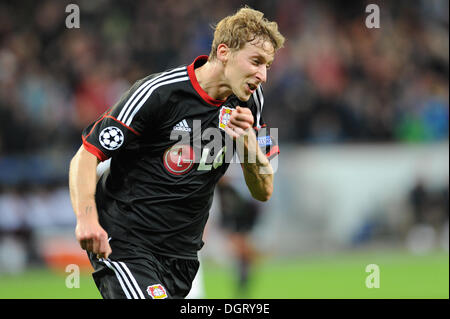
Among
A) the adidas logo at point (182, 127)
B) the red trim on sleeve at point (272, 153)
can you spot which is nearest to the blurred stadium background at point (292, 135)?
the red trim on sleeve at point (272, 153)

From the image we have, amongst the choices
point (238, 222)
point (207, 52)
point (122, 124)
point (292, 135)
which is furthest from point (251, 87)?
point (207, 52)

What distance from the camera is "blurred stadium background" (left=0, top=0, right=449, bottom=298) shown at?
12266mm

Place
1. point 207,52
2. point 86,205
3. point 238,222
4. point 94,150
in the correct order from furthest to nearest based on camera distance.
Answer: point 207,52
point 238,222
point 94,150
point 86,205

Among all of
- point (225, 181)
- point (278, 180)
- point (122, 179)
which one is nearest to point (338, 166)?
point (278, 180)

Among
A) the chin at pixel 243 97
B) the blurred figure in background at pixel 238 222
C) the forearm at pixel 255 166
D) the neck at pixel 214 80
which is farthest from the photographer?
the blurred figure in background at pixel 238 222

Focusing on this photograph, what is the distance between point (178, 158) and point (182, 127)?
0.21 m

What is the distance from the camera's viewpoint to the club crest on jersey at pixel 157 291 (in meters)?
4.55

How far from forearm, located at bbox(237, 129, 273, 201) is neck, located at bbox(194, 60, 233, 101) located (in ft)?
1.43

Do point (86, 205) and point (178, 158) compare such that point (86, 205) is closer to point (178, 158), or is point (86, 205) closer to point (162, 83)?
point (178, 158)

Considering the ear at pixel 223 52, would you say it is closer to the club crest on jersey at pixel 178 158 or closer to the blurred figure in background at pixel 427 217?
the club crest on jersey at pixel 178 158

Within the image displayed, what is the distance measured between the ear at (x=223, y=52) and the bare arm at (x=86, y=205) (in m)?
1.09

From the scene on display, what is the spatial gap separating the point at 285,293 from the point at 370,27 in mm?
9654

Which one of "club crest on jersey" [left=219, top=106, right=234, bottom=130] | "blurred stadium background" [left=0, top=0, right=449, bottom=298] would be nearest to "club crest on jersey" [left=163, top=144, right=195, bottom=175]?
"club crest on jersey" [left=219, top=106, right=234, bottom=130]

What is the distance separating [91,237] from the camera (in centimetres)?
422
